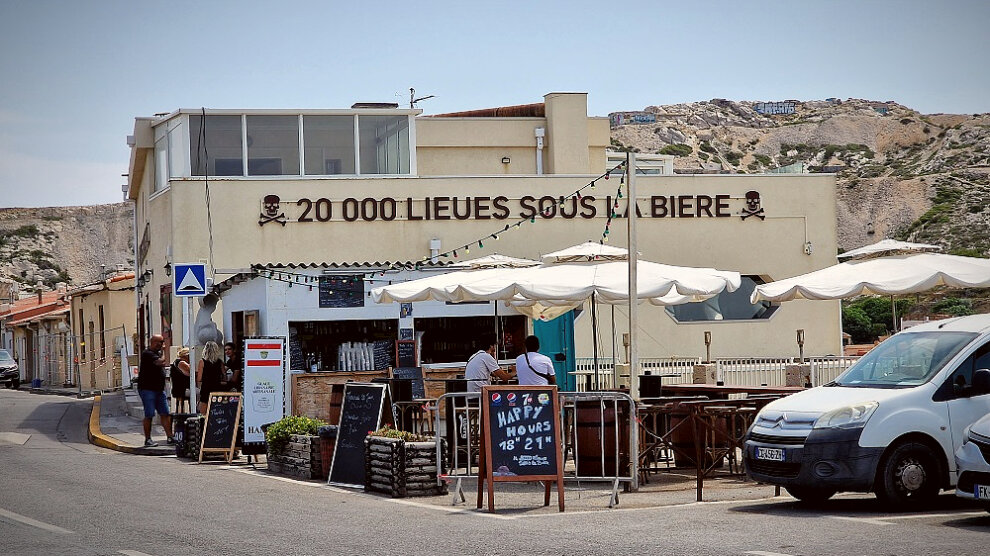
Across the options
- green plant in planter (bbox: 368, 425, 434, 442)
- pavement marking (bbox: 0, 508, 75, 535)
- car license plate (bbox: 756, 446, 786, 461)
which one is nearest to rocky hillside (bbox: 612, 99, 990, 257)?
green plant in planter (bbox: 368, 425, 434, 442)

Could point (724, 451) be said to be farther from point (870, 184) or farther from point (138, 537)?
point (870, 184)

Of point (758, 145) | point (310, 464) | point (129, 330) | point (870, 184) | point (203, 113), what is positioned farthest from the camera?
point (758, 145)

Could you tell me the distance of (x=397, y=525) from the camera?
1112 centimetres

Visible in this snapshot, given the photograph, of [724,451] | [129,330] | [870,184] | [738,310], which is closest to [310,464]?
[724,451]

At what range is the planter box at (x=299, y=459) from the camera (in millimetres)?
15477

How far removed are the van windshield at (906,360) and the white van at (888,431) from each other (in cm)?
1

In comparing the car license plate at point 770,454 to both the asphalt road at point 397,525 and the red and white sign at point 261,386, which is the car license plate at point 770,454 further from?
the red and white sign at point 261,386

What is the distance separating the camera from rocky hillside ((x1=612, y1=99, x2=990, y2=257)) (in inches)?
3477

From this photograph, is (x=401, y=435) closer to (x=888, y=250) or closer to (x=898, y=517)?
(x=898, y=517)

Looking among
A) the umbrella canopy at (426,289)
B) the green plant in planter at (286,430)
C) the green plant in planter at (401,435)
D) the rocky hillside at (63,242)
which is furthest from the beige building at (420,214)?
the rocky hillside at (63,242)

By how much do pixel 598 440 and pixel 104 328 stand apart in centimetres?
3939

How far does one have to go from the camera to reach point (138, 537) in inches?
410

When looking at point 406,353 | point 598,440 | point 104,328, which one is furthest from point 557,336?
point 104,328

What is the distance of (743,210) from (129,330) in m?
27.5
